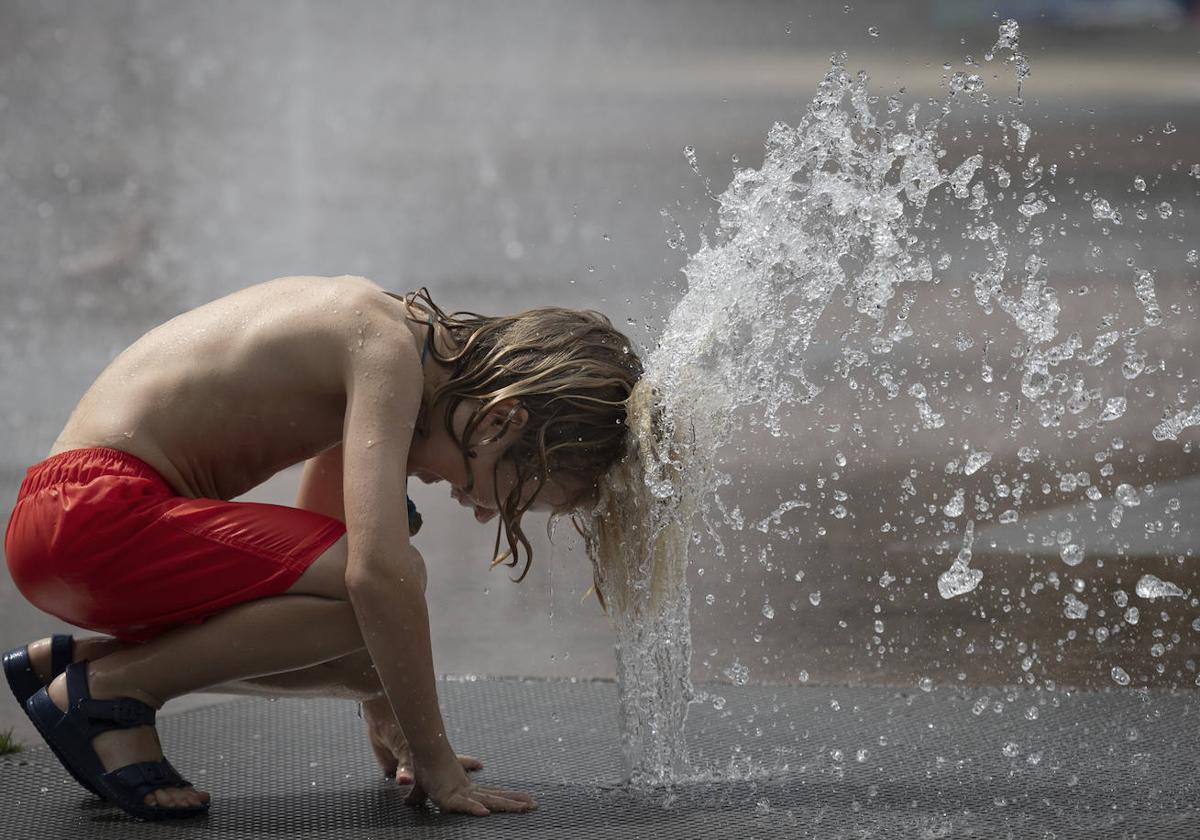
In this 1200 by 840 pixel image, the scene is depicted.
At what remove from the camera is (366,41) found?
7.88 meters

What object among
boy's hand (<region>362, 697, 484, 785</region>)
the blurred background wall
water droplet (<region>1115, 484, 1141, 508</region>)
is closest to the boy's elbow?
boy's hand (<region>362, 697, 484, 785</region>)

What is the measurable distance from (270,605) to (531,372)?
1.02 ft

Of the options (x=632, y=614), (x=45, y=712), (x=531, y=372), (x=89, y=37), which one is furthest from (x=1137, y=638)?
(x=89, y=37)

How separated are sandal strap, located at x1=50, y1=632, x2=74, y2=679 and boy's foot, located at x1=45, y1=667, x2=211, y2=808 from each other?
92mm

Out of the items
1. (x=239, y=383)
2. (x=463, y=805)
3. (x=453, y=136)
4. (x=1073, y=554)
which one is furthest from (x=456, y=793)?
(x=453, y=136)

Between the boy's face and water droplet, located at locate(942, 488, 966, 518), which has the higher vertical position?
the boy's face

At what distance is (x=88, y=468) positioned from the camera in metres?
1.30

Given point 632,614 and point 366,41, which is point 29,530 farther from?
point 366,41

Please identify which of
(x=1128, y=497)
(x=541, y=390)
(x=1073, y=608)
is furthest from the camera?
(x=1128, y=497)

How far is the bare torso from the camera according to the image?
132 centimetres

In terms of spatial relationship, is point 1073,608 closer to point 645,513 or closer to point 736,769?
point 736,769

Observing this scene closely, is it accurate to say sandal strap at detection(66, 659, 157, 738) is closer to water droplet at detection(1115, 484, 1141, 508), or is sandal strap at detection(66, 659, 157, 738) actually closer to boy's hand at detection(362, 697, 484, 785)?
boy's hand at detection(362, 697, 484, 785)

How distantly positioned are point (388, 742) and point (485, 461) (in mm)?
316

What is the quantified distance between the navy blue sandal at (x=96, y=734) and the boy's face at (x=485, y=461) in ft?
1.10
